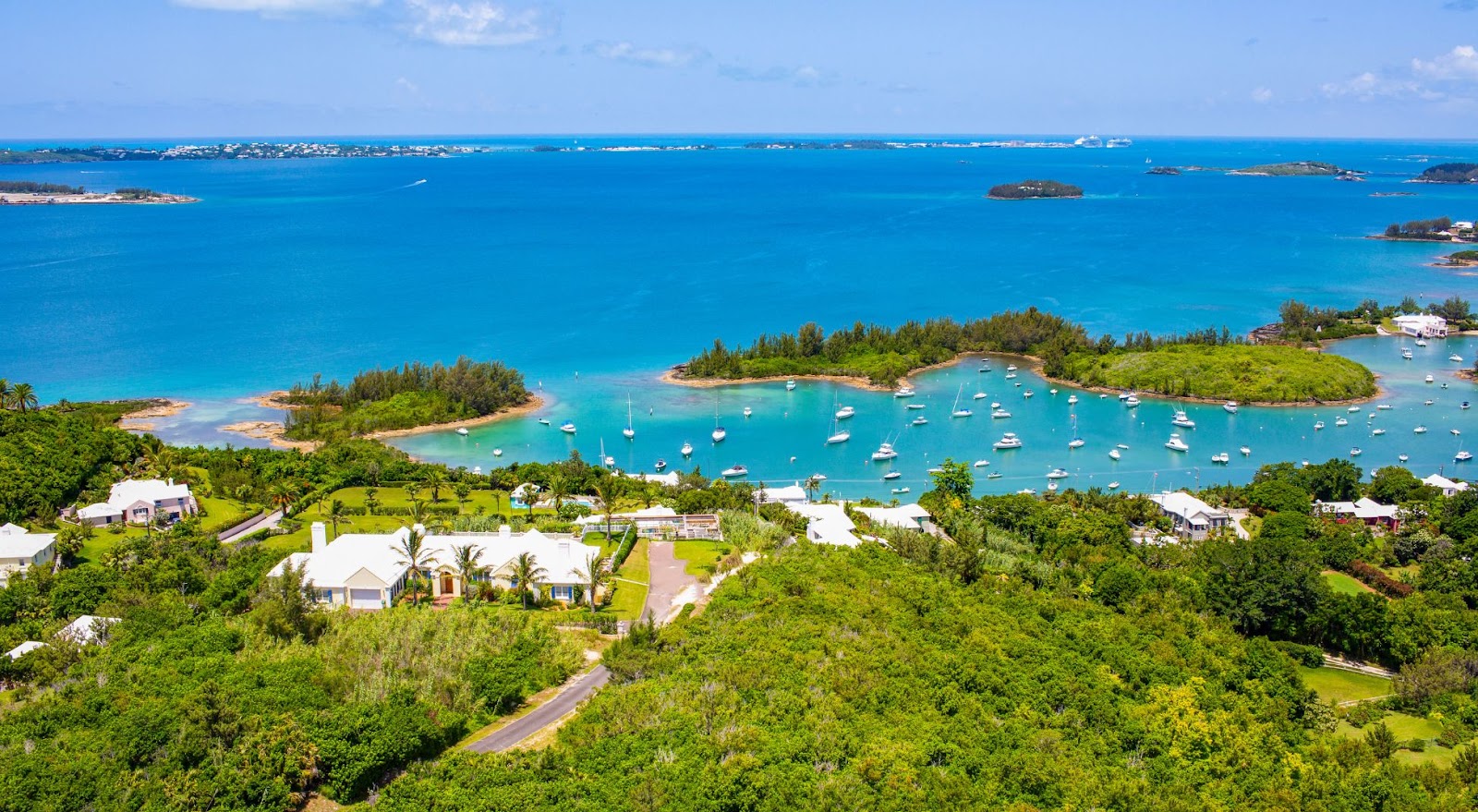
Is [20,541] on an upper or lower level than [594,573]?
upper

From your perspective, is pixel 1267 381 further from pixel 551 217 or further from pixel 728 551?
pixel 551 217

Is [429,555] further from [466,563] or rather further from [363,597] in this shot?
[363,597]

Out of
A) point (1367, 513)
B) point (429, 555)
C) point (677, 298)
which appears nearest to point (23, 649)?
point (429, 555)

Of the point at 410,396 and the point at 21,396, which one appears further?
the point at 410,396

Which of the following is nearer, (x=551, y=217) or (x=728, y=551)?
(x=728, y=551)

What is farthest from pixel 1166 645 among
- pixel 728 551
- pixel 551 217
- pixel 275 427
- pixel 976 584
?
pixel 551 217

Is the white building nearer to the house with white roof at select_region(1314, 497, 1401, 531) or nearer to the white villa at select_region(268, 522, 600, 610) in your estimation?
the house with white roof at select_region(1314, 497, 1401, 531)
